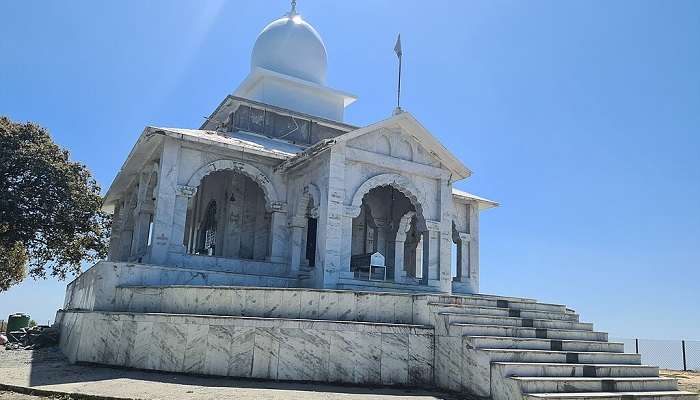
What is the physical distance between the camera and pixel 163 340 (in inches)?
485

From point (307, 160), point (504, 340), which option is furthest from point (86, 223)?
point (504, 340)

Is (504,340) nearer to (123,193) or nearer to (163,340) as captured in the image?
(163,340)

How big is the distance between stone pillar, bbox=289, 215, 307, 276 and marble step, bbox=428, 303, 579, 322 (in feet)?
24.8

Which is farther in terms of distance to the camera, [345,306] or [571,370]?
[345,306]

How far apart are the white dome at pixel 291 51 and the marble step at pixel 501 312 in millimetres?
17257

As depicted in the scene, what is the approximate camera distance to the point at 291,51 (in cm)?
2756

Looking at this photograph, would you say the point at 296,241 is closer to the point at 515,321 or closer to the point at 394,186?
the point at 394,186

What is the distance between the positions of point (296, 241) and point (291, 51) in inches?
471

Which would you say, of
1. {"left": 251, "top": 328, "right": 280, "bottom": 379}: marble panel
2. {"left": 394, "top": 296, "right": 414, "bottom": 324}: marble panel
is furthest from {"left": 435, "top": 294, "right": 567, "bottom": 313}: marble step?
{"left": 251, "top": 328, "right": 280, "bottom": 379}: marble panel

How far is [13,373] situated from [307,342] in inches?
242

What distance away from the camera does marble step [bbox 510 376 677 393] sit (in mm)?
9781

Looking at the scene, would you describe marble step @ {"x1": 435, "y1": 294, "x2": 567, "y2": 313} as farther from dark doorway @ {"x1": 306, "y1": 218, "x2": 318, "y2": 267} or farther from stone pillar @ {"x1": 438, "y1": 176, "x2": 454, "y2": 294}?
dark doorway @ {"x1": 306, "y1": 218, "x2": 318, "y2": 267}

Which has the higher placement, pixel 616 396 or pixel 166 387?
pixel 616 396

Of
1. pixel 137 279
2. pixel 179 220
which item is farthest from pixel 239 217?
pixel 137 279
